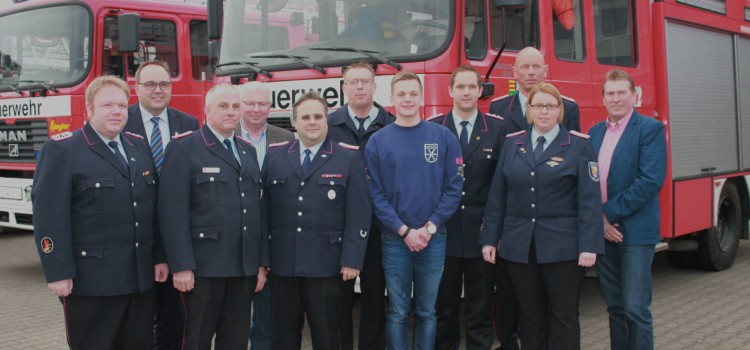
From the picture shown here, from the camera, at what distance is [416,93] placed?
439 cm

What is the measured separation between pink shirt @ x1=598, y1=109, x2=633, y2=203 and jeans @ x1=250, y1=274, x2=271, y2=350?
198cm

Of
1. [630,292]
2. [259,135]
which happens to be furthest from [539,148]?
[259,135]

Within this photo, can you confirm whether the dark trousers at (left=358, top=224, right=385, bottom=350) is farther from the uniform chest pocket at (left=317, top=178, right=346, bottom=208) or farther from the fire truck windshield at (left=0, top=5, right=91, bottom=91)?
the fire truck windshield at (left=0, top=5, right=91, bottom=91)

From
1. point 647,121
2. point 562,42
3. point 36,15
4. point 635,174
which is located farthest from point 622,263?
point 36,15

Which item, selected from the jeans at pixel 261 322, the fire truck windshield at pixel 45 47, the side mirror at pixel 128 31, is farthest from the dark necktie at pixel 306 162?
the fire truck windshield at pixel 45 47

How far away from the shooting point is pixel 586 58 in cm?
610

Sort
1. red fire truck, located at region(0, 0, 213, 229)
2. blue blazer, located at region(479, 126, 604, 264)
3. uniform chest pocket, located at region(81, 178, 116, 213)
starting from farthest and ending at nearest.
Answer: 1. red fire truck, located at region(0, 0, 213, 229)
2. blue blazer, located at region(479, 126, 604, 264)
3. uniform chest pocket, located at region(81, 178, 116, 213)

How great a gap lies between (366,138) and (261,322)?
1.21 metres

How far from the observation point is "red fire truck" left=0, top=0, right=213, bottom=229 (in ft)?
26.8

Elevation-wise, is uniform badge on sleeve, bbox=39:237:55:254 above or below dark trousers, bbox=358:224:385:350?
above

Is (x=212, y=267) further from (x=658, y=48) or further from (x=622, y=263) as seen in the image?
(x=658, y=48)

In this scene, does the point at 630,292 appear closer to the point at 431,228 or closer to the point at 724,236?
the point at 431,228

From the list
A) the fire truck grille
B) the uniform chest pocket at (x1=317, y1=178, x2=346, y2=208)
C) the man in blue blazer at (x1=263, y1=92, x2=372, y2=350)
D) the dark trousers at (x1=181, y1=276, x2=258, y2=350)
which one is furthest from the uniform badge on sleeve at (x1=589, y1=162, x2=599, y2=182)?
the fire truck grille

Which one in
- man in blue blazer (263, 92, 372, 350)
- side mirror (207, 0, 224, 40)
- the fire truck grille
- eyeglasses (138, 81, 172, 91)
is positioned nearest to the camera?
man in blue blazer (263, 92, 372, 350)
